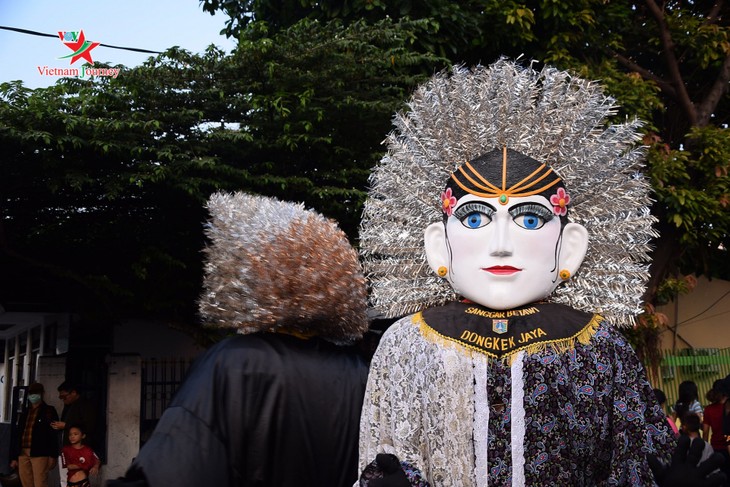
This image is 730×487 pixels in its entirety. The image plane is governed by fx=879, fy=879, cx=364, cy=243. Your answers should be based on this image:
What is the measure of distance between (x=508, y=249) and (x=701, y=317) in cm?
1227

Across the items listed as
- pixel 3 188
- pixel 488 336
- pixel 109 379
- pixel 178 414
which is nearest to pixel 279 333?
pixel 178 414

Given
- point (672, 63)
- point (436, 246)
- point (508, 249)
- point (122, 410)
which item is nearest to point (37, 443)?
point (122, 410)

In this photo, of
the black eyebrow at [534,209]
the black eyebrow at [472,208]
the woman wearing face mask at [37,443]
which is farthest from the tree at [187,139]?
the black eyebrow at [534,209]

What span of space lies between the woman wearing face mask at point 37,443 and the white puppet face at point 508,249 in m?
6.41

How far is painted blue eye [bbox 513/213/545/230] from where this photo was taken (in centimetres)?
303

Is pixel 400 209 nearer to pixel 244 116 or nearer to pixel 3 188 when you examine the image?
pixel 244 116

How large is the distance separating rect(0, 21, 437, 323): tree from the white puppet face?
4.67 metres

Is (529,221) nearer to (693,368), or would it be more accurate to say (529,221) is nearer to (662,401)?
(662,401)

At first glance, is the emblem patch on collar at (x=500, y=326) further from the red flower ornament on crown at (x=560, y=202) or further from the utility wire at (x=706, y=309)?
the utility wire at (x=706, y=309)

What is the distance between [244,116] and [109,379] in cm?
353

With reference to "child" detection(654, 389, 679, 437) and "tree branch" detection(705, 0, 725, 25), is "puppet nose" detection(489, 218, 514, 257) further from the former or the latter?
"tree branch" detection(705, 0, 725, 25)

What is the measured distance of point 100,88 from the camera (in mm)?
7688

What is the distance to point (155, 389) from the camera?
10.1m

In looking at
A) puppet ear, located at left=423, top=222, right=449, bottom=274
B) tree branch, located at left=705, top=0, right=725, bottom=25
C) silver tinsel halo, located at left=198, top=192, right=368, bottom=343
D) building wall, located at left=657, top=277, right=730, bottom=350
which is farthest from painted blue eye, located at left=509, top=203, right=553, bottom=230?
building wall, located at left=657, top=277, right=730, bottom=350
